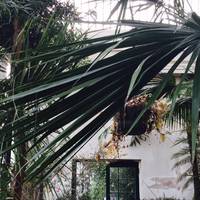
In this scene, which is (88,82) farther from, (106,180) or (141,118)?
(106,180)

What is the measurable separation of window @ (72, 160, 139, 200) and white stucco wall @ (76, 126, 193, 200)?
0.18 meters

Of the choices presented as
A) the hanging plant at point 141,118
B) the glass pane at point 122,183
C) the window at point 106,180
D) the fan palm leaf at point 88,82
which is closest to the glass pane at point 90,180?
the window at point 106,180

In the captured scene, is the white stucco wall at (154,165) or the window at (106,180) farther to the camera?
the white stucco wall at (154,165)

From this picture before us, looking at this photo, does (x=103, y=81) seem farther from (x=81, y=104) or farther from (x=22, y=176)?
(x=22, y=176)

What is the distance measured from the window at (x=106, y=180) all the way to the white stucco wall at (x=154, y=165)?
18cm

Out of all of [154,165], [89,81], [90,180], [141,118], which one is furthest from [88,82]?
[154,165]

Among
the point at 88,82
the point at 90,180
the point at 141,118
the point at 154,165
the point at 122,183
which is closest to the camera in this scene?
the point at 88,82

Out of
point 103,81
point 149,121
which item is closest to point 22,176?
point 103,81

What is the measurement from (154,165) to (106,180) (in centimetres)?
99

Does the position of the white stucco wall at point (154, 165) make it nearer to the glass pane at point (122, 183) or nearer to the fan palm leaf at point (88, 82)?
the glass pane at point (122, 183)

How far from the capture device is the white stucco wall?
291 inches

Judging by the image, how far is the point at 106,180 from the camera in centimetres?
729

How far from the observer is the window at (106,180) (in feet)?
22.7

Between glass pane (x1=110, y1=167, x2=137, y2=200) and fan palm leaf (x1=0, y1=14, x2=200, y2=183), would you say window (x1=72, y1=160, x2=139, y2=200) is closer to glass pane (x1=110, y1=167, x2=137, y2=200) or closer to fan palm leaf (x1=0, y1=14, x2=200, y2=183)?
glass pane (x1=110, y1=167, x2=137, y2=200)
